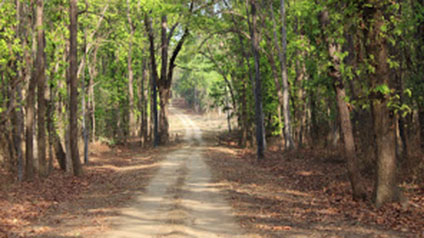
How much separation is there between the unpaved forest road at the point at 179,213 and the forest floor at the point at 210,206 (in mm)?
26

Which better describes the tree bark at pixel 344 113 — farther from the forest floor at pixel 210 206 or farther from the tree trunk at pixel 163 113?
A: the tree trunk at pixel 163 113

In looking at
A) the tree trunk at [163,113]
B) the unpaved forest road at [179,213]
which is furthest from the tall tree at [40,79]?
the tree trunk at [163,113]

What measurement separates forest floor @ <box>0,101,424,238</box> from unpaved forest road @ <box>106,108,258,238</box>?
3cm

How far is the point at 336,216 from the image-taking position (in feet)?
36.5

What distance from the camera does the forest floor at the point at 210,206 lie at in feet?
32.8

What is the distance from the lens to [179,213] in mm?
11672


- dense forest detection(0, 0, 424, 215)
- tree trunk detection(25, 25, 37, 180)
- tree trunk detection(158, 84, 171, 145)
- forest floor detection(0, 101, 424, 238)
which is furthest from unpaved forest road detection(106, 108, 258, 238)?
tree trunk detection(158, 84, 171, 145)

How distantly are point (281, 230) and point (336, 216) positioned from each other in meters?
1.93

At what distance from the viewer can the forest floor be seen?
10.0 m

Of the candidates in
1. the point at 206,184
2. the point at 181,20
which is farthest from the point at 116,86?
the point at 206,184

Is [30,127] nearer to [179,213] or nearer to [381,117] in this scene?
[179,213]

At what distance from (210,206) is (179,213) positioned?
1.47 m

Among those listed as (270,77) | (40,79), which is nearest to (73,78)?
(40,79)

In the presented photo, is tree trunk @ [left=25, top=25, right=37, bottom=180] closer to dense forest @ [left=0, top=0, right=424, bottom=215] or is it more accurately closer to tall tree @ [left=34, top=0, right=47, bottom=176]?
dense forest @ [left=0, top=0, right=424, bottom=215]
